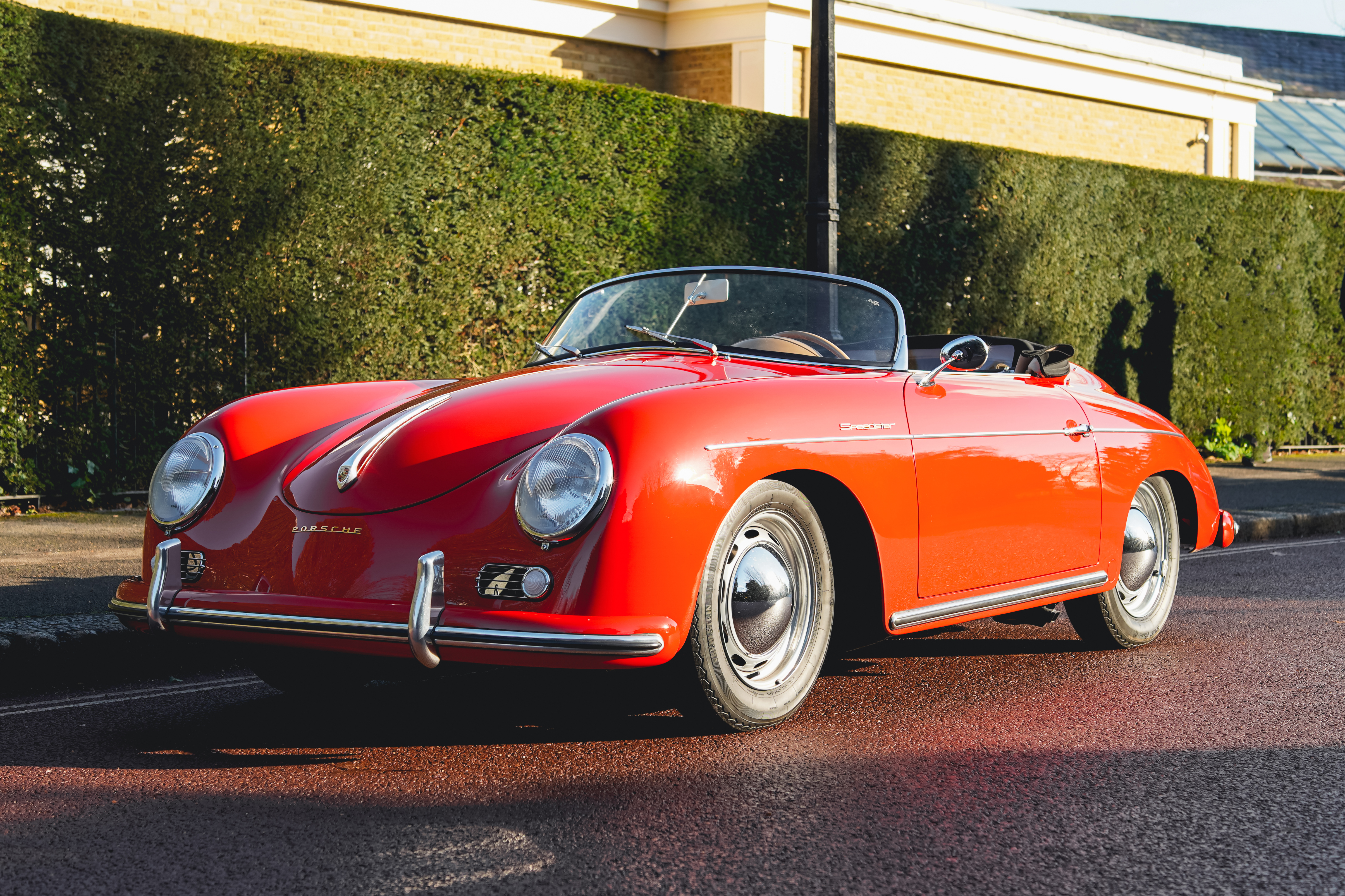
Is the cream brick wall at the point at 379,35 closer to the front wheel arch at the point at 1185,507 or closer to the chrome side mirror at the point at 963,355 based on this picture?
the front wheel arch at the point at 1185,507

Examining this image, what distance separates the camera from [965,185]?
1352cm

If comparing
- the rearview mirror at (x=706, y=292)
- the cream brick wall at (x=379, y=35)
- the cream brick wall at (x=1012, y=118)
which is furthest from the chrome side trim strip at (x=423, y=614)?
the cream brick wall at (x=1012, y=118)

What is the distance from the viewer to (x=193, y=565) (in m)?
4.04

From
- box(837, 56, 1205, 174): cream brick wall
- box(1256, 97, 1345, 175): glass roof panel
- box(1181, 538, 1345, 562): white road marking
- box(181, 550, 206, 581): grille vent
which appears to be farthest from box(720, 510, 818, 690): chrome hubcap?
box(1256, 97, 1345, 175): glass roof panel

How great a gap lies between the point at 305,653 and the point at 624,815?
1601 mm

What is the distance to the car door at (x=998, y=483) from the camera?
4496 mm

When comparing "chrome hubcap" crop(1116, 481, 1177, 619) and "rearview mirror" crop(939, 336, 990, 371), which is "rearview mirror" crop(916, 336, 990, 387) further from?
"chrome hubcap" crop(1116, 481, 1177, 619)

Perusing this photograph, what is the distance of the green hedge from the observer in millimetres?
8664

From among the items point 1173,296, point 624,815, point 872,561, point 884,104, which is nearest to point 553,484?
point 624,815

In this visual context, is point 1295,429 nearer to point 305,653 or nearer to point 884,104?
point 884,104

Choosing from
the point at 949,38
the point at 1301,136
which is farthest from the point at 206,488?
the point at 1301,136

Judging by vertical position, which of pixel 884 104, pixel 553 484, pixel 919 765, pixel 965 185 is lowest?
pixel 919 765

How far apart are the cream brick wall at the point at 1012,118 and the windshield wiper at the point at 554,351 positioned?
1318cm

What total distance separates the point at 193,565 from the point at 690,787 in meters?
1.61
